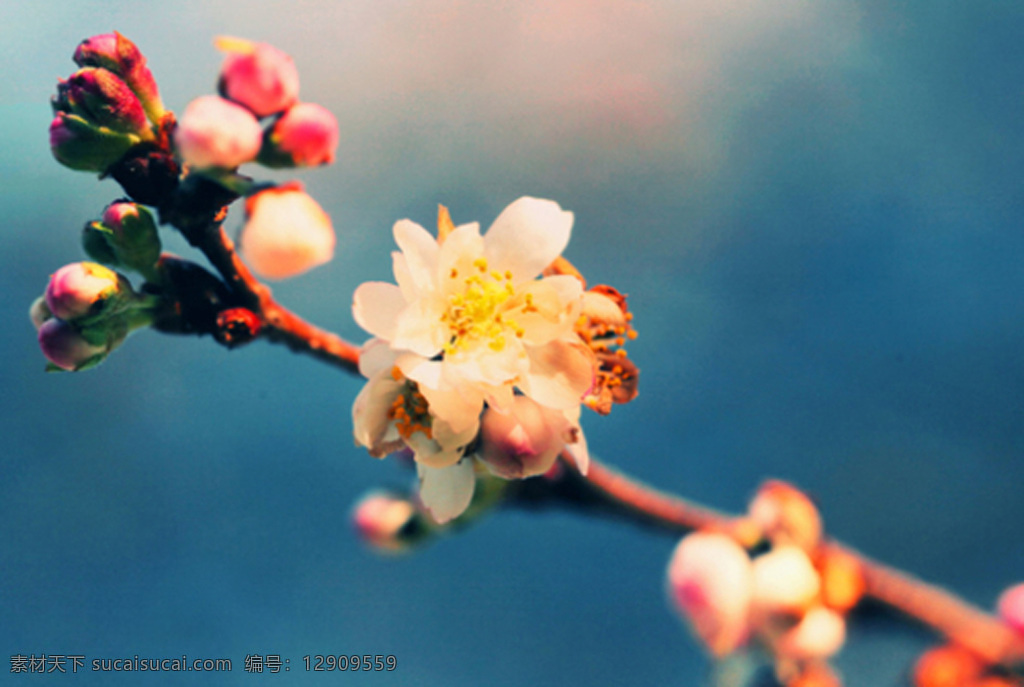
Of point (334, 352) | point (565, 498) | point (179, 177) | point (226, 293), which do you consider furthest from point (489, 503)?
point (179, 177)

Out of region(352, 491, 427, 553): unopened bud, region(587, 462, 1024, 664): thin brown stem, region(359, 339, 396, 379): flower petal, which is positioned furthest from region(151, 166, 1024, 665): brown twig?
region(352, 491, 427, 553): unopened bud

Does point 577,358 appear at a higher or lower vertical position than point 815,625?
higher

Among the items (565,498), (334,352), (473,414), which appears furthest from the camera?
(565,498)

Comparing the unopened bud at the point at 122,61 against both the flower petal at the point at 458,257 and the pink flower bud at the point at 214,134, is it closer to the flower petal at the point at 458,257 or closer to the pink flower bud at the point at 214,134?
the pink flower bud at the point at 214,134

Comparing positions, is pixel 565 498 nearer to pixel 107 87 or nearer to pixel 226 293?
pixel 226 293

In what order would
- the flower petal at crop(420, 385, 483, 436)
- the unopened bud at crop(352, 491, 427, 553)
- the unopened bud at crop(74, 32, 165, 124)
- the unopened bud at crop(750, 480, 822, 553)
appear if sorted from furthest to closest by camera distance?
the unopened bud at crop(352, 491, 427, 553), the unopened bud at crop(750, 480, 822, 553), the unopened bud at crop(74, 32, 165, 124), the flower petal at crop(420, 385, 483, 436)

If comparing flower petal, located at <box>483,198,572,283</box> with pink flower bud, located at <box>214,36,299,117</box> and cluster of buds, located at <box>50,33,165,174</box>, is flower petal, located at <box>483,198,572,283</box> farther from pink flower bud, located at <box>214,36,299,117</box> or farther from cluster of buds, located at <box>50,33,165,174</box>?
cluster of buds, located at <box>50,33,165,174</box>
